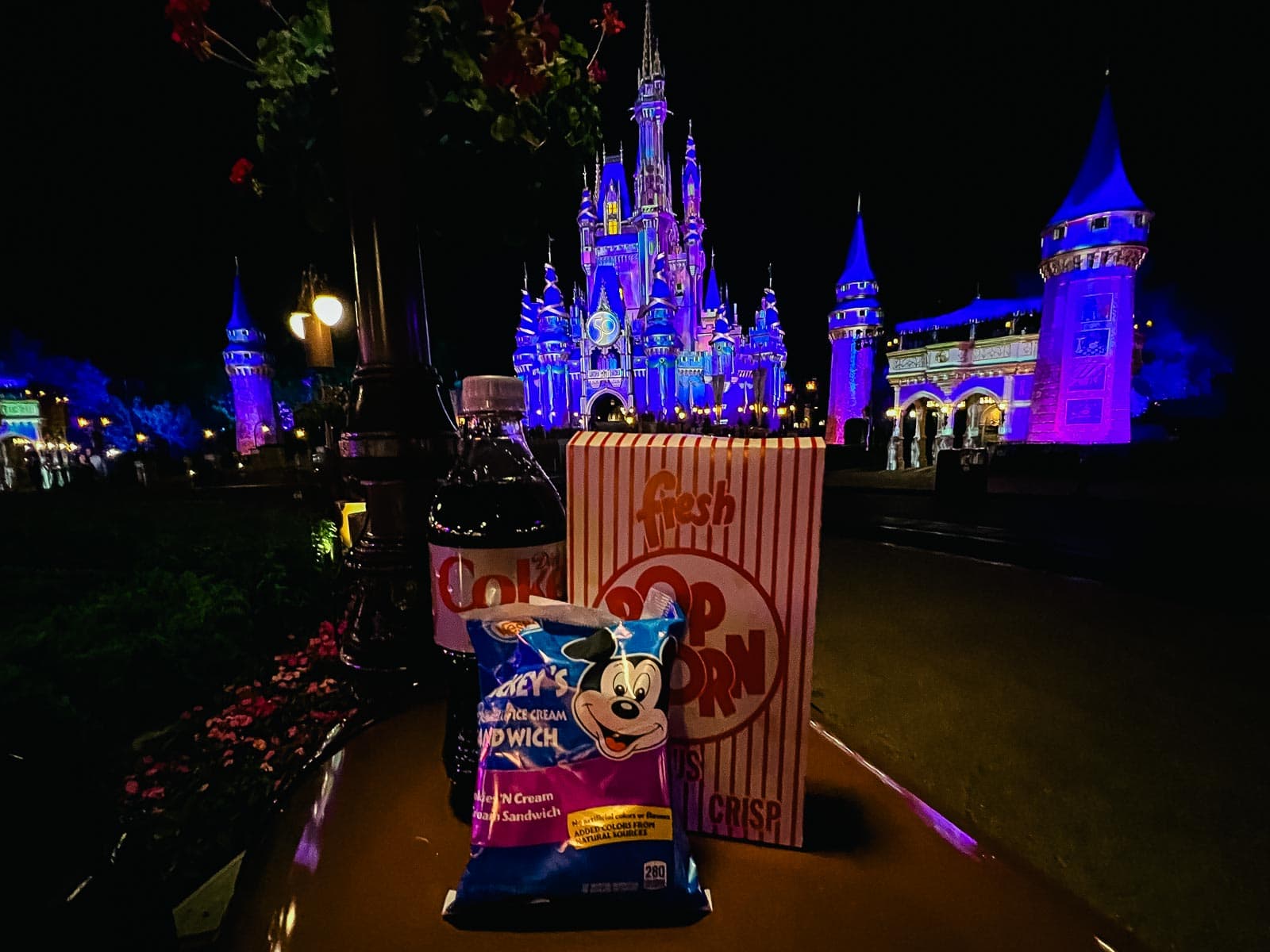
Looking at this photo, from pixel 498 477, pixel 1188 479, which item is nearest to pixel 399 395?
pixel 498 477

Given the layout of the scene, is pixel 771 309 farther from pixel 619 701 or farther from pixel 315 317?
pixel 619 701

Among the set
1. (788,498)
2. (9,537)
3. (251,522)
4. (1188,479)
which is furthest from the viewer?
(1188,479)

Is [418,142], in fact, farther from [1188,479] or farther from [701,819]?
[1188,479]

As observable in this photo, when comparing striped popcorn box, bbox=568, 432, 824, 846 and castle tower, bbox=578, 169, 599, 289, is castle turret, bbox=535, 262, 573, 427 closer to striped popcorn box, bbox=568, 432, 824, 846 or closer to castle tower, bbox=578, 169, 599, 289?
castle tower, bbox=578, 169, 599, 289

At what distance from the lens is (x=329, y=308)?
4309mm

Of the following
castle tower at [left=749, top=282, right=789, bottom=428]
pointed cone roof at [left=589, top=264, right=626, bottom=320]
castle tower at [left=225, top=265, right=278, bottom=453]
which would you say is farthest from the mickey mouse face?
castle tower at [left=749, top=282, right=789, bottom=428]

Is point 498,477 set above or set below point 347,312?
below

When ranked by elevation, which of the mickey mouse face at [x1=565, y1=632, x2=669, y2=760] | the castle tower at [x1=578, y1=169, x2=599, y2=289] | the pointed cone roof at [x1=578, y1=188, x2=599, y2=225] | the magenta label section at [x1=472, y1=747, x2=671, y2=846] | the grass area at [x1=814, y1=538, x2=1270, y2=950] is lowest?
the grass area at [x1=814, y1=538, x2=1270, y2=950]

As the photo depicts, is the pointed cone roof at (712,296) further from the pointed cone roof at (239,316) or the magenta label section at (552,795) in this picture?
the magenta label section at (552,795)

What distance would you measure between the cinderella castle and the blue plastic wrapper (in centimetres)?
4342

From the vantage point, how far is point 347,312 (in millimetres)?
3908

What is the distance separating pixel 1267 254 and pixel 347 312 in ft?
102

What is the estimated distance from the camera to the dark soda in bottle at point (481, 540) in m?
0.97

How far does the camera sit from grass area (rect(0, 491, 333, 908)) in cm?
152
